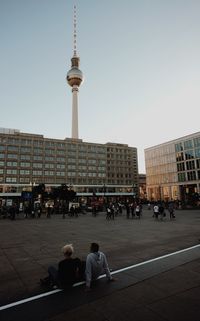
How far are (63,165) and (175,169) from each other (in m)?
48.7

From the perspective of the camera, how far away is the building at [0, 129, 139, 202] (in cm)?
8910

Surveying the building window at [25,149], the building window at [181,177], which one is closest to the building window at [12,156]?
the building window at [25,149]

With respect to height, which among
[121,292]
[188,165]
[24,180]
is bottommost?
[121,292]

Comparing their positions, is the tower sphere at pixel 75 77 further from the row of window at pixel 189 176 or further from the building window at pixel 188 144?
the row of window at pixel 189 176

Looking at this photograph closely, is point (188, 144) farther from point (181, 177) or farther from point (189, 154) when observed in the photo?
Answer: point (181, 177)

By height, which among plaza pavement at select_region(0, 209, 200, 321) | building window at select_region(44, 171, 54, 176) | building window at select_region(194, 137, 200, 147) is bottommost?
plaza pavement at select_region(0, 209, 200, 321)

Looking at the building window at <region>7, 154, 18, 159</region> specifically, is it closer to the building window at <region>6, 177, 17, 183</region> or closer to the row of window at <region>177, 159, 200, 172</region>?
the building window at <region>6, 177, 17, 183</region>

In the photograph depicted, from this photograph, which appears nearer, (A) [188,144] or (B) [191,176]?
(B) [191,176]

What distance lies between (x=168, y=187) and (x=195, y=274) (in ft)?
270

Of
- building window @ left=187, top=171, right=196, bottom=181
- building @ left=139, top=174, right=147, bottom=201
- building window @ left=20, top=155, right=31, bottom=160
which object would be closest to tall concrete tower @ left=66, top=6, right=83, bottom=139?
building window @ left=20, top=155, right=31, bottom=160

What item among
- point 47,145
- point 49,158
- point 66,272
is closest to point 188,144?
point 49,158

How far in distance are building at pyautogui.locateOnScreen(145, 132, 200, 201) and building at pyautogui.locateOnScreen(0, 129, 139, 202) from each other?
34.1ft

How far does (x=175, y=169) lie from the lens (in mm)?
82375

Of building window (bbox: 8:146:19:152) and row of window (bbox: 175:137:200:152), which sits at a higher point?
building window (bbox: 8:146:19:152)
